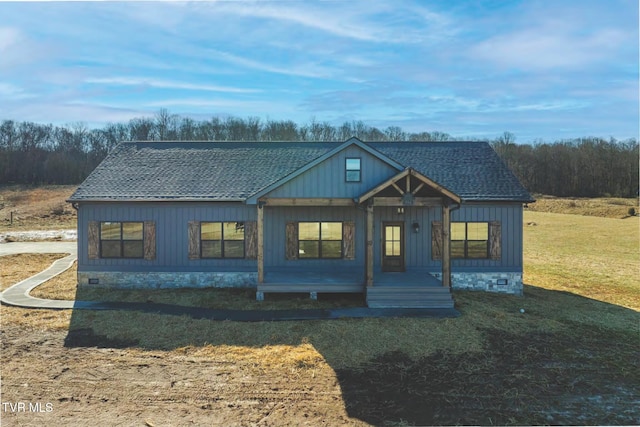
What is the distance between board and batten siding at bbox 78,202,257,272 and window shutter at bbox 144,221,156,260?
0.12 meters

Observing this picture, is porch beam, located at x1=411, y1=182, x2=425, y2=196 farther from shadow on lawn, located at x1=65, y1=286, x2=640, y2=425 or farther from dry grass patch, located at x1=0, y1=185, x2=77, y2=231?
dry grass patch, located at x1=0, y1=185, x2=77, y2=231

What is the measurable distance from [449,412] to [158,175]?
14.8 m

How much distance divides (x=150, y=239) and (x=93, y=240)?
7.39 feet

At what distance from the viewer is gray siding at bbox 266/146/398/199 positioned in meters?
15.1

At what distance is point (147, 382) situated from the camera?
8688 mm

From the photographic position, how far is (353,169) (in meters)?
15.2

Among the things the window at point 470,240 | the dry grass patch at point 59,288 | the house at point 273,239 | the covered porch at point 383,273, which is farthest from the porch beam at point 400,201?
the dry grass patch at point 59,288

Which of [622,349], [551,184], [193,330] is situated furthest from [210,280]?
[551,184]

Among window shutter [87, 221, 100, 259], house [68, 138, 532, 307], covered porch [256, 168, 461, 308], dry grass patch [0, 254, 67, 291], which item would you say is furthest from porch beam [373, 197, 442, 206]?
dry grass patch [0, 254, 67, 291]

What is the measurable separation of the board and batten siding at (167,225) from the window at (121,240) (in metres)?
0.21

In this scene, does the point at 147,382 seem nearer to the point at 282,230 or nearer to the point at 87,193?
the point at 282,230

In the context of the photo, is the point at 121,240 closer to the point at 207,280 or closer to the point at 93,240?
the point at 93,240

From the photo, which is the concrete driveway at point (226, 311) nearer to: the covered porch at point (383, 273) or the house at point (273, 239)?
the covered porch at point (383, 273)

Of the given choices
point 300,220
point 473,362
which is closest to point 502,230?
point 300,220
